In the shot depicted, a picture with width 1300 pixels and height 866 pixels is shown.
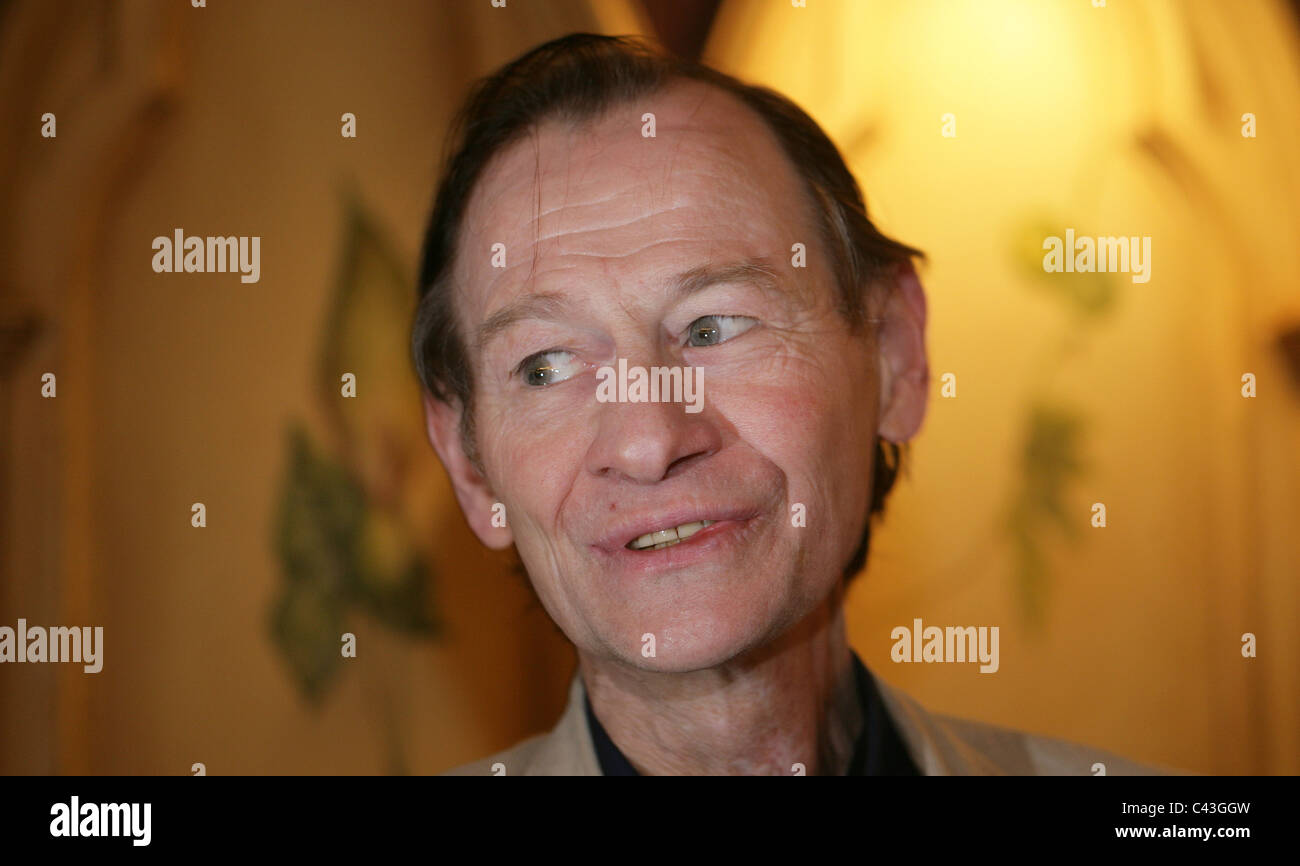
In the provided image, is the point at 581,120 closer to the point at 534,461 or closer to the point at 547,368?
the point at 547,368

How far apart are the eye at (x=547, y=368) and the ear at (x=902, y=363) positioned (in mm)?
405

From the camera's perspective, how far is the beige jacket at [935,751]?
139 cm

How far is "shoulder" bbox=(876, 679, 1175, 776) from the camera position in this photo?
55.7 inches

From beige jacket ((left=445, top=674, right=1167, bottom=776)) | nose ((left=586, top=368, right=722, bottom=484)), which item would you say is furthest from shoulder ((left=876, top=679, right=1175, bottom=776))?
nose ((left=586, top=368, right=722, bottom=484))

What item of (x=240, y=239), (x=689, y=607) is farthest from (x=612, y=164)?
(x=240, y=239)

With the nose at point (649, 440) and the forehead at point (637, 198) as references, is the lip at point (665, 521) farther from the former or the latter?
the forehead at point (637, 198)

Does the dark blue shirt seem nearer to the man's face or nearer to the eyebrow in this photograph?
the man's face

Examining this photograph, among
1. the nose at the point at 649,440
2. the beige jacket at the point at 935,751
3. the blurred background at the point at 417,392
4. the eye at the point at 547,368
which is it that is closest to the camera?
the nose at the point at 649,440

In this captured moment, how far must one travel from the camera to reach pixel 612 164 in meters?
1.30

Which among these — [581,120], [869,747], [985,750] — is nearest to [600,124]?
[581,120]

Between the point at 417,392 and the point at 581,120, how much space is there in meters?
0.53

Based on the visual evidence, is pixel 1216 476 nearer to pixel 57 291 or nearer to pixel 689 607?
pixel 689 607

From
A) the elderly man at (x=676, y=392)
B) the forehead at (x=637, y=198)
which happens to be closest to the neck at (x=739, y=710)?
the elderly man at (x=676, y=392)
